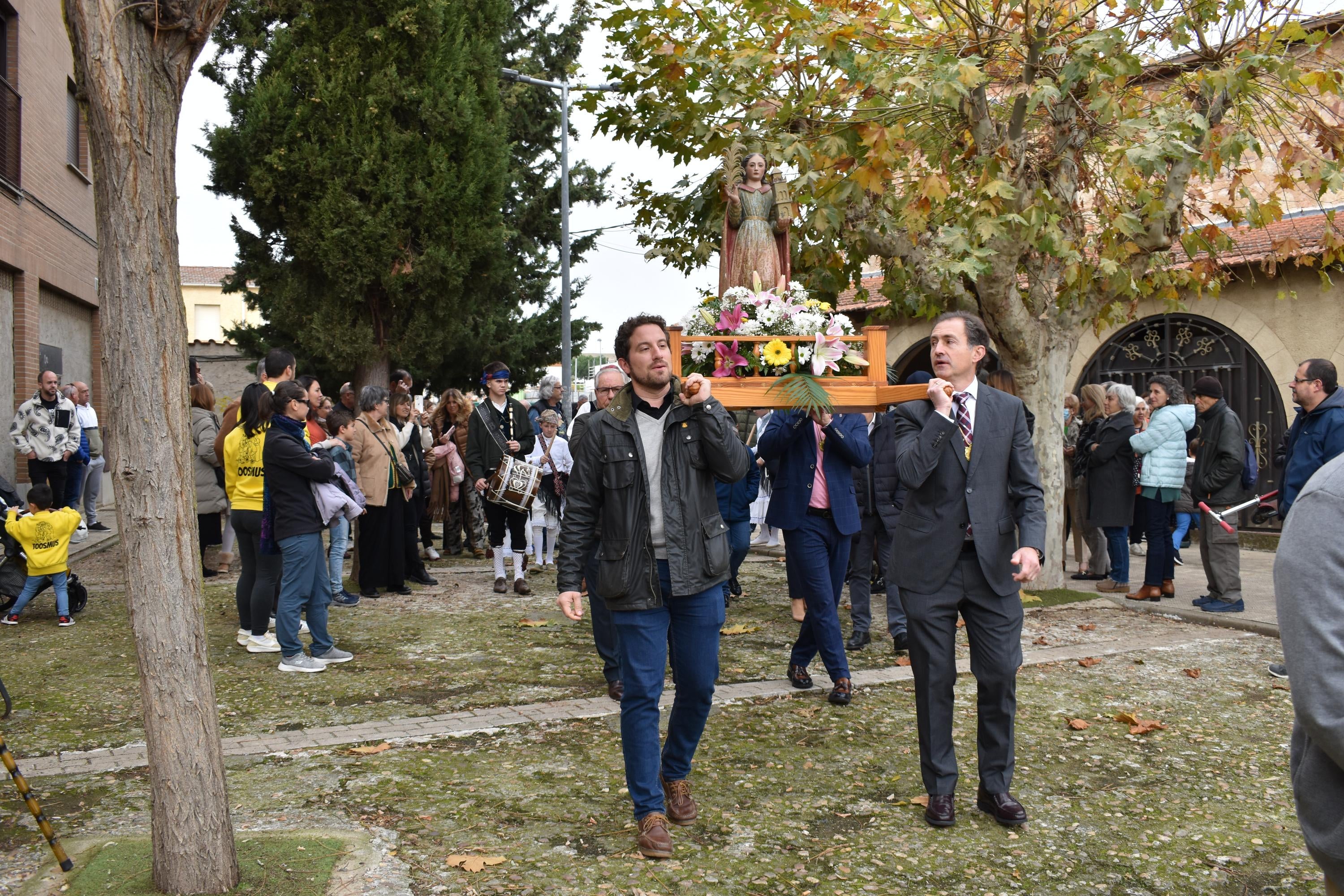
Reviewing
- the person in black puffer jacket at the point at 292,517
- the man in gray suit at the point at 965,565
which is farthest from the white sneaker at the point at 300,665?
the man in gray suit at the point at 965,565

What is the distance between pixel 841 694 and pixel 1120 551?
19.0ft

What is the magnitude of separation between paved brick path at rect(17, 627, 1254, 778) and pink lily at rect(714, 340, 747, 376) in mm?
2015

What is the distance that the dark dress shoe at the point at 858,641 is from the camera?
26.5 ft

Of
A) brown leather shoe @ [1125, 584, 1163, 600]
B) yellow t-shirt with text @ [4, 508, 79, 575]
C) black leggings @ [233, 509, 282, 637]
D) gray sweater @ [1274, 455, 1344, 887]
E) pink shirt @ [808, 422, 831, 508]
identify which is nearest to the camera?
gray sweater @ [1274, 455, 1344, 887]

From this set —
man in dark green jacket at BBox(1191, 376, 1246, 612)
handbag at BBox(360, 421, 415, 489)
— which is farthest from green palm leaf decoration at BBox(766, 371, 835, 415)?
handbag at BBox(360, 421, 415, 489)

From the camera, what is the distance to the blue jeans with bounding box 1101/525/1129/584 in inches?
437

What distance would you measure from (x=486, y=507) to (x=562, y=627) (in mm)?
2238

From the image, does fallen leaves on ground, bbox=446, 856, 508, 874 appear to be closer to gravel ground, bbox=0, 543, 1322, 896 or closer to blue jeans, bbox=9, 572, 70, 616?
gravel ground, bbox=0, 543, 1322, 896

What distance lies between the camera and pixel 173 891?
3760 millimetres

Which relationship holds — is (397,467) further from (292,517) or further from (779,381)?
(779,381)

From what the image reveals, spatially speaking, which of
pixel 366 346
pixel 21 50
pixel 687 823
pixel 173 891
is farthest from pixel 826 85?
pixel 366 346

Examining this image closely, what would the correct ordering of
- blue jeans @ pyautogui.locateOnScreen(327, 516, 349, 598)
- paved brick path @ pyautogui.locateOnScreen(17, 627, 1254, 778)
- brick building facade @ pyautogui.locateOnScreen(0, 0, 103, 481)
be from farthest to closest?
brick building facade @ pyautogui.locateOnScreen(0, 0, 103, 481)
blue jeans @ pyautogui.locateOnScreen(327, 516, 349, 598)
paved brick path @ pyautogui.locateOnScreen(17, 627, 1254, 778)

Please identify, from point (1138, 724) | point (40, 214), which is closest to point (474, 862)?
point (1138, 724)

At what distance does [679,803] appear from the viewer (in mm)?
4617
